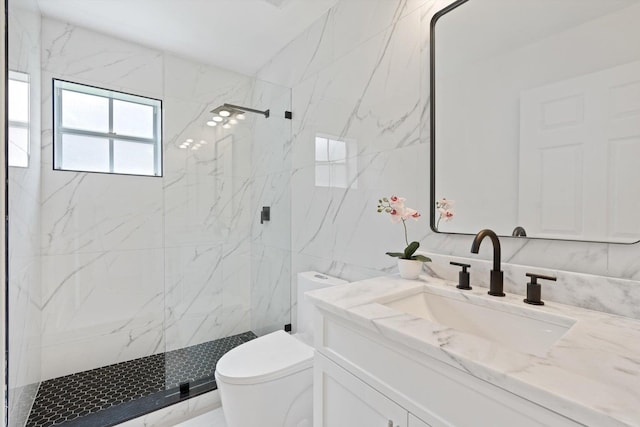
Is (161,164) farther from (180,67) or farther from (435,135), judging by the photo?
(435,135)

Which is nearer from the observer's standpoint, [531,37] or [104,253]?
[531,37]

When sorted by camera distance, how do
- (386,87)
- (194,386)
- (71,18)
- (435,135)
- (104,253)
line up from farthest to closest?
1. (104,253)
2. (71,18)
3. (194,386)
4. (386,87)
5. (435,135)

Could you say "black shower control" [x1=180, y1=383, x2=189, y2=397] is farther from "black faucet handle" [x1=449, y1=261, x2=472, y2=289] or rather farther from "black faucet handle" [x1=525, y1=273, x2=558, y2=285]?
"black faucet handle" [x1=525, y1=273, x2=558, y2=285]

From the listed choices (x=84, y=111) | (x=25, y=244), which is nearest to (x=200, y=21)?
(x=84, y=111)

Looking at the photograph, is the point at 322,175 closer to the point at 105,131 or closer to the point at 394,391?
the point at 394,391

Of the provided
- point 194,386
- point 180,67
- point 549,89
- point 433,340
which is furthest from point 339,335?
point 180,67

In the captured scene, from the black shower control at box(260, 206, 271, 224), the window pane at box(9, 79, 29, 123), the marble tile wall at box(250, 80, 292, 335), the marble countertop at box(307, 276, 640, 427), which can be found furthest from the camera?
the black shower control at box(260, 206, 271, 224)

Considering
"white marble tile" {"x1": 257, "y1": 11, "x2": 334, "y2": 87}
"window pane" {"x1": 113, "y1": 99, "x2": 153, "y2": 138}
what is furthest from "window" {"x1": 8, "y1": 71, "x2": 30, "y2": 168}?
"white marble tile" {"x1": 257, "y1": 11, "x2": 334, "y2": 87}

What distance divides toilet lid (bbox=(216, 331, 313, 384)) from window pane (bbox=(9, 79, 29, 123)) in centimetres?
137

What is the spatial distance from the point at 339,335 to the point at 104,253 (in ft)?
6.64

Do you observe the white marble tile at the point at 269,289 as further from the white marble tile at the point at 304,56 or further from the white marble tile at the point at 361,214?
the white marble tile at the point at 304,56

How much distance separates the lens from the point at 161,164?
7.59 feet

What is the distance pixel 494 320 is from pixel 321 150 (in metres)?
1.38

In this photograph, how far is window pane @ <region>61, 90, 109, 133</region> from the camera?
2.10 m
